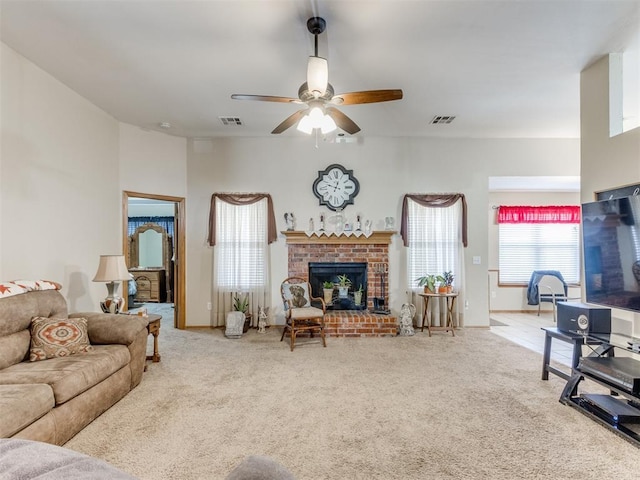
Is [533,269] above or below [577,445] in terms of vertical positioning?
above

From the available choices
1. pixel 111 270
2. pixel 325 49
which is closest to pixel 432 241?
pixel 325 49

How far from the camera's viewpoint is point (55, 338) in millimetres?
2512

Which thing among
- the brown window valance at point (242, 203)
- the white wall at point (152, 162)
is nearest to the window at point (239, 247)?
the brown window valance at point (242, 203)

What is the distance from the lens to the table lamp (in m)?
3.37

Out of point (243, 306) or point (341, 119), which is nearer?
point (341, 119)

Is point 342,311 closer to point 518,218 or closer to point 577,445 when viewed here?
point 577,445

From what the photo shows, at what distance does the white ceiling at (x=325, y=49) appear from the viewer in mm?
2357

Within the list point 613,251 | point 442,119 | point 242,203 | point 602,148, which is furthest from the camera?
point 242,203

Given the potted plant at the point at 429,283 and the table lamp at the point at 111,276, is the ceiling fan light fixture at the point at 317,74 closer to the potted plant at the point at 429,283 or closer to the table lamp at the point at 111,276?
the table lamp at the point at 111,276

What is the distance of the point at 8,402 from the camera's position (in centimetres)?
176

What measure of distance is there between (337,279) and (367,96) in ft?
10.5

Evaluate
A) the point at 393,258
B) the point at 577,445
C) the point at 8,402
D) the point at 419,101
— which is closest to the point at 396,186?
the point at 393,258

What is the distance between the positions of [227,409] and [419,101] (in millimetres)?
3773

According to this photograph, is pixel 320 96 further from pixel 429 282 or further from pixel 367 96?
pixel 429 282
